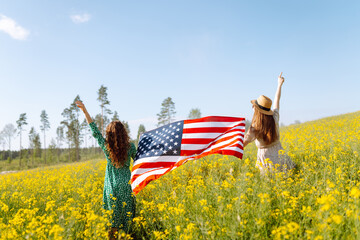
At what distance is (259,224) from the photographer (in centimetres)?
273

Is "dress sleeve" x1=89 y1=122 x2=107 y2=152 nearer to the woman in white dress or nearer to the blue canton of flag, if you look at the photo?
the blue canton of flag

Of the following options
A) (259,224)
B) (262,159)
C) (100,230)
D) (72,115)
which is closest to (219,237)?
(259,224)

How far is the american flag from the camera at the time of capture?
461cm

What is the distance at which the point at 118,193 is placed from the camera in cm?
447

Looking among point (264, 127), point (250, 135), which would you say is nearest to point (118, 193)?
point (250, 135)

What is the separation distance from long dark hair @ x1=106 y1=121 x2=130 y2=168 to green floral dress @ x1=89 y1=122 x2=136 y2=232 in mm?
117

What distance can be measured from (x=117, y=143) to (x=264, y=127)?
112 inches

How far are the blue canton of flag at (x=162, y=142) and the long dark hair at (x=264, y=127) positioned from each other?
163 cm

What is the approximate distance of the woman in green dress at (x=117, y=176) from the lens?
4398 millimetres

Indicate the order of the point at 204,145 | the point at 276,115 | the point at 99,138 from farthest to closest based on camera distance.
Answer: the point at 204,145 < the point at 276,115 < the point at 99,138

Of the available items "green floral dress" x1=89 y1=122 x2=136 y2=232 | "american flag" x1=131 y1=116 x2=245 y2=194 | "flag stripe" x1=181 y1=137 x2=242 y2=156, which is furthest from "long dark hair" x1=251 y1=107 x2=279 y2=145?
"green floral dress" x1=89 y1=122 x2=136 y2=232

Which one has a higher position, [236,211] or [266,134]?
[266,134]

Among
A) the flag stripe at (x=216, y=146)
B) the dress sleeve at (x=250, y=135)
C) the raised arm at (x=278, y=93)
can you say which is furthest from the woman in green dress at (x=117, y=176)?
the raised arm at (x=278, y=93)

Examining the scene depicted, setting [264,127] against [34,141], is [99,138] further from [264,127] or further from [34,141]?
[34,141]
